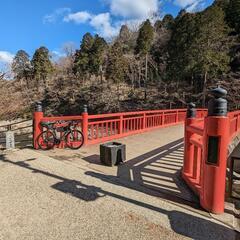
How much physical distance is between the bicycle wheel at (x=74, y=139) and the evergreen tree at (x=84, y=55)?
26.8 meters

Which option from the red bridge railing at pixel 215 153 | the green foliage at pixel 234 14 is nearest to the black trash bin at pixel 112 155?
the red bridge railing at pixel 215 153

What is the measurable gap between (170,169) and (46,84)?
106ft

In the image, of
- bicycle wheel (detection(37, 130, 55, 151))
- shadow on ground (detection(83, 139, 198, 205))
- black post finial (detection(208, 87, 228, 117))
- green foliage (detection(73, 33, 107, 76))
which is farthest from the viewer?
green foliage (detection(73, 33, 107, 76))

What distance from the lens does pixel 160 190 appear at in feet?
11.5

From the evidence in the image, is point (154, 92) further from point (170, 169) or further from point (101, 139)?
point (170, 169)

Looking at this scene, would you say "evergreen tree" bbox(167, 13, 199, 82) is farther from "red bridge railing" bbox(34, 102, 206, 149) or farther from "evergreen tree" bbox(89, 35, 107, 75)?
"red bridge railing" bbox(34, 102, 206, 149)

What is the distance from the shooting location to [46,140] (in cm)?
580

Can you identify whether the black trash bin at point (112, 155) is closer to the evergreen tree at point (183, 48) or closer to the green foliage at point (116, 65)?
the evergreen tree at point (183, 48)

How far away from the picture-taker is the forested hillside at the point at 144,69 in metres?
20.2

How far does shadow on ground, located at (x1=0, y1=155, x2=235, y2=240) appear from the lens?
245cm

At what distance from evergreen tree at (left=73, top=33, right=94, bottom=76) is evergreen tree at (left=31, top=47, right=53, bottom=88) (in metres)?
4.38

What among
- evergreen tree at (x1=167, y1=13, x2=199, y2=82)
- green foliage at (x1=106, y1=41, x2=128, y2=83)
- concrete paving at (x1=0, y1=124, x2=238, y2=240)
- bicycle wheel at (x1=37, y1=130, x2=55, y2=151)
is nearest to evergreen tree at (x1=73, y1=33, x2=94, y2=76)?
green foliage at (x1=106, y1=41, x2=128, y2=83)

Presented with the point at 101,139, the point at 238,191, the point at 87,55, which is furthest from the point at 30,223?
the point at 87,55

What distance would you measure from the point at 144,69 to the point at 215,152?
29414mm
